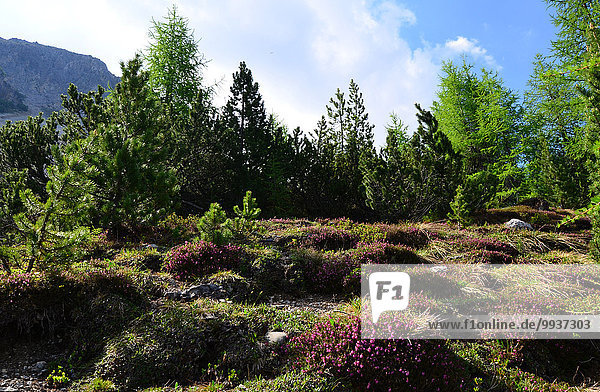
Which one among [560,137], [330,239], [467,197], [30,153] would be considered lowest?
[330,239]

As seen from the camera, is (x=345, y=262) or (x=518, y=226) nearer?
(x=345, y=262)

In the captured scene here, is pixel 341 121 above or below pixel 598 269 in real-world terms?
above

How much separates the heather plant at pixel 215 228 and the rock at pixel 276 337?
135 inches

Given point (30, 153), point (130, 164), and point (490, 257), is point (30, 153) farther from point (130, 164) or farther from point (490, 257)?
point (490, 257)

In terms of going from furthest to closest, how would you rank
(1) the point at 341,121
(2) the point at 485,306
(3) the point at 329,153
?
(1) the point at 341,121
(3) the point at 329,153
(2) the point at 485,306

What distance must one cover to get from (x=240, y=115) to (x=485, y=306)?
1606 centimetres

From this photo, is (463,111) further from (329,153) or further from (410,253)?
(410,253)

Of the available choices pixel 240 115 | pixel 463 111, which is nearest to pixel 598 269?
pixel 240 115

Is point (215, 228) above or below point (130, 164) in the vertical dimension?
below

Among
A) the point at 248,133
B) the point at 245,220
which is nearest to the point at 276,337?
the point at 245,220

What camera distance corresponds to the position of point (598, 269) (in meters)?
6.74

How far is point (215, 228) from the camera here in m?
7.59

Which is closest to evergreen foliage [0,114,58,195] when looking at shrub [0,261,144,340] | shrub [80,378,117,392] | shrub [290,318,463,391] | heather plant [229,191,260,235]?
heather plant [229,191,260,235]

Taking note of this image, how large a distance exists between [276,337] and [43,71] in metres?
166
